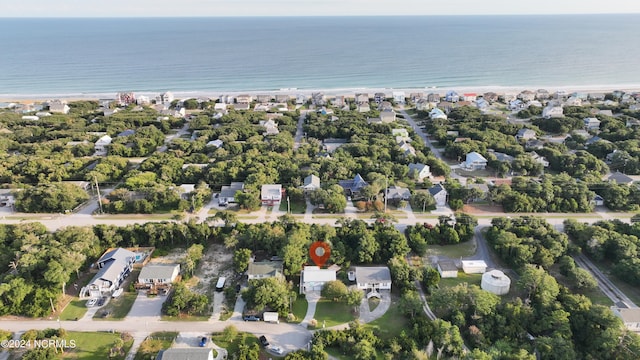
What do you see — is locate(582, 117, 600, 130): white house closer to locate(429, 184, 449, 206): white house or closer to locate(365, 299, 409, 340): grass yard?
locate(429, 184, 449, 206): white house

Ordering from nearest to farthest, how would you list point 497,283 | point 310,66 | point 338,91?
1. point 497,283
2. point 338,91
3. point 310,66

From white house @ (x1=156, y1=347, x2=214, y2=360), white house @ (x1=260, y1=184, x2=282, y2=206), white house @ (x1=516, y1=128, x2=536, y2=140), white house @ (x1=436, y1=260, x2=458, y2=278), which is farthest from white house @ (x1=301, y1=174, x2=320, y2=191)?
white house @ (x1=516, y1=128, x2=536, y2=140)

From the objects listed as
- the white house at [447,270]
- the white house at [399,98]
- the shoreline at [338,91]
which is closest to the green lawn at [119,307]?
the white house at [447,270]

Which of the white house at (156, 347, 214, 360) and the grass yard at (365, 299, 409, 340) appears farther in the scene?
the grass yard at (365, 299, 409, 340)

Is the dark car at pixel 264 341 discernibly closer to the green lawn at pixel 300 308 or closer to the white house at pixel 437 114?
the green lawn at pixel 300 308

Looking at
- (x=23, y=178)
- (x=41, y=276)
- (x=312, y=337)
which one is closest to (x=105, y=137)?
(x=23, y=178)

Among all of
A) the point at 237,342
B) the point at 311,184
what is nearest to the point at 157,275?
the point at 237,342

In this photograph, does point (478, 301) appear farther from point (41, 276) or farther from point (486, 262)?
point (41, 276)

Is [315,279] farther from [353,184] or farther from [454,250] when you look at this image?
[353,184]
